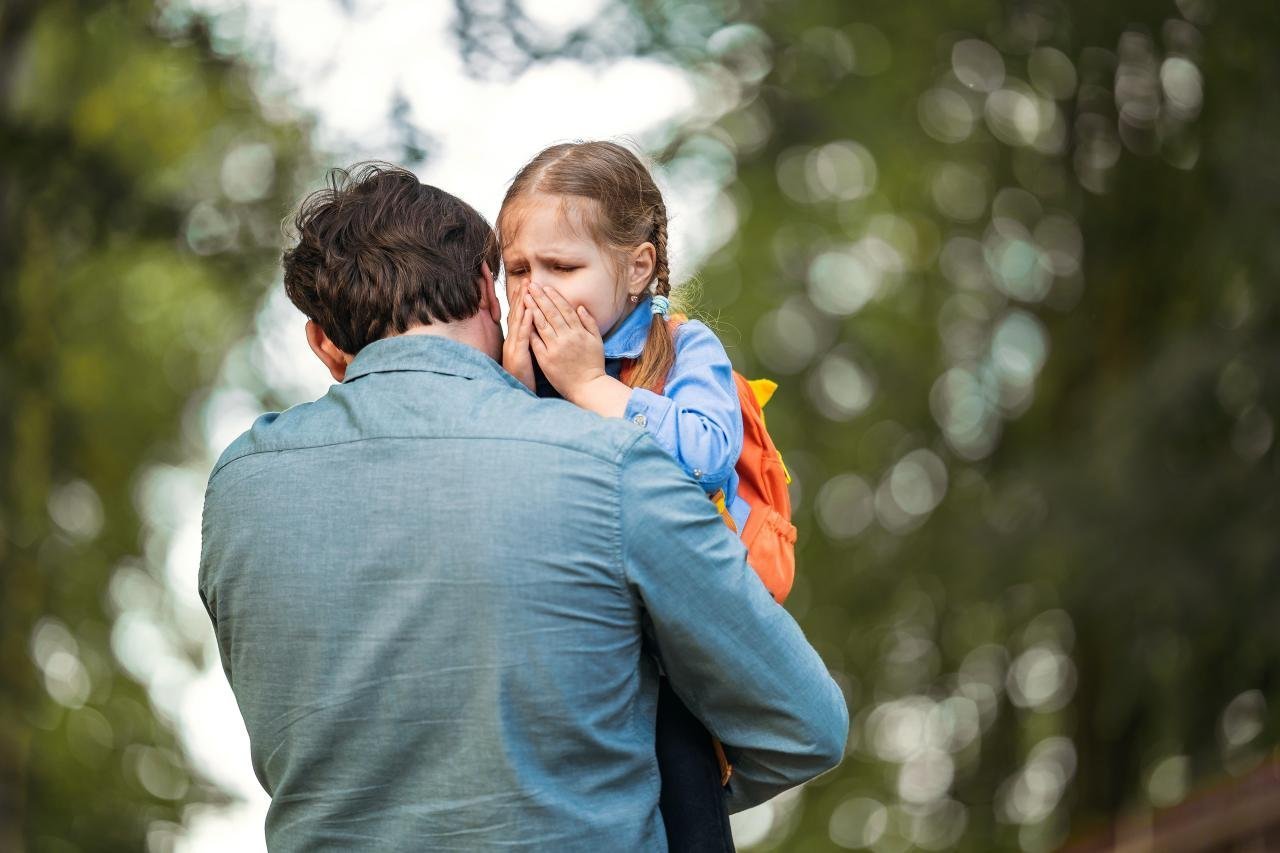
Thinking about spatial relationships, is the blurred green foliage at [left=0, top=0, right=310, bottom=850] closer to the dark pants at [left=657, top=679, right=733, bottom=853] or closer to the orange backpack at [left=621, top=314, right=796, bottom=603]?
the orange backpack at [left=621, top=314, right=796, bottom=603]

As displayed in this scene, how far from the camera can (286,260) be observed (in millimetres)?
1854

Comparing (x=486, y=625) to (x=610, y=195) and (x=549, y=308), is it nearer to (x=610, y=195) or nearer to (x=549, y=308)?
(x=549, y=308)

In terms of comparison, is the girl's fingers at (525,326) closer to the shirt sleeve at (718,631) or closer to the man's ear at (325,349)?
the man's ear at (325,349)

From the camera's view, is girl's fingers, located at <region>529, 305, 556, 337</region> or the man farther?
girl's fingers, located at <region>529, 305, 556, 337</region>

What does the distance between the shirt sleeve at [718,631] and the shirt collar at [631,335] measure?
1.54 ft

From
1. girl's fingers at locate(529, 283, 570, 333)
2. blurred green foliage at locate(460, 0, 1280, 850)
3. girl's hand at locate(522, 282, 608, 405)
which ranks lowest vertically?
blurred green foliage at locate(460, 0, 1280, 850)

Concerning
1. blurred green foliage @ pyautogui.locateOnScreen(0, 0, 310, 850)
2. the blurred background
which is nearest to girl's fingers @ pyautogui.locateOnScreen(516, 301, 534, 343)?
the blurred background

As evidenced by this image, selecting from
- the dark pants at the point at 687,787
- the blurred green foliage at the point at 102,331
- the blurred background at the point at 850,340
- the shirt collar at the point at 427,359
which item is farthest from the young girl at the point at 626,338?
the blurred green foliage at the point at 102,331

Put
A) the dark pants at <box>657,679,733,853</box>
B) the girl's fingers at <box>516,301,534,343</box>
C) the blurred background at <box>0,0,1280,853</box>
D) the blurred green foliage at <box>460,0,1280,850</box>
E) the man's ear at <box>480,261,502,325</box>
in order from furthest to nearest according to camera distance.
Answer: the blurred green foliage at <box>460,0,1280,850</box>
the blurred background at <box>0,0,1280,853</box>
the girl's fingers at <box>516,301,534,343</box>
the man's ear at <box>480,261,502,325</box>
the dark pants at <box>657,679,733,853</box>

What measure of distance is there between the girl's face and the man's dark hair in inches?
8.0

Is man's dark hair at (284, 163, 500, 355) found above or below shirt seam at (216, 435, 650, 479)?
above

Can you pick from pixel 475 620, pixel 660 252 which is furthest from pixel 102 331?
pixel 475 620

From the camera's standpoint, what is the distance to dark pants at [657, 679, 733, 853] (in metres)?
1.70

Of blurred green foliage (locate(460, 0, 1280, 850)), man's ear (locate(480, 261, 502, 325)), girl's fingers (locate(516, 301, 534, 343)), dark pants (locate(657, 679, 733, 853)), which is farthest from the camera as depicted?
blurred green foliage (locate(460, 0, 1280, 850))
